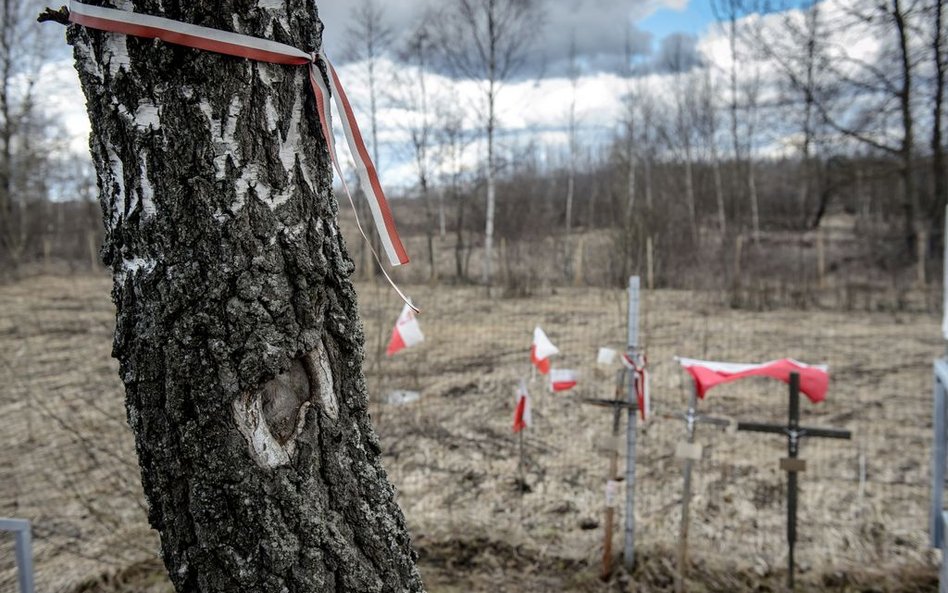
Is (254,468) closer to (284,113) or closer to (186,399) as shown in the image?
(186,399)

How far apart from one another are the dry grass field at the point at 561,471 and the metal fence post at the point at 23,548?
3.96 ft

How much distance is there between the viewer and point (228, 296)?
1.16 metres

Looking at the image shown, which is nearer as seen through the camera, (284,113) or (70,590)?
(284,113)

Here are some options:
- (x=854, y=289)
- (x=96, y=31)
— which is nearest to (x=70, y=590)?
(x=96, y=31)

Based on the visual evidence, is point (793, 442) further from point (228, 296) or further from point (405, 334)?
point (228, 296)

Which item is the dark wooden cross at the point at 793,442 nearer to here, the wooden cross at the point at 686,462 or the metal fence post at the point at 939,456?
the wooden cross at the point at 686,462

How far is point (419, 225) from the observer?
98.2 feet

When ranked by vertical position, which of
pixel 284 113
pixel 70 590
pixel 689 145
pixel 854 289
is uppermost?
pixel 689 145

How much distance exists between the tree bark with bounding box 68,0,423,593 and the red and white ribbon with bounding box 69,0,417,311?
0.02 meters

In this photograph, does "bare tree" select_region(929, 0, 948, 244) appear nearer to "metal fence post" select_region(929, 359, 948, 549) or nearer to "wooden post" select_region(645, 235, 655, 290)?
"wooden post" select_region(645, 235, 655, 290)

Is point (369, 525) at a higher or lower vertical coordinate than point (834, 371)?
higher

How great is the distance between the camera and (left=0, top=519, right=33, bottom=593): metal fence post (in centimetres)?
226

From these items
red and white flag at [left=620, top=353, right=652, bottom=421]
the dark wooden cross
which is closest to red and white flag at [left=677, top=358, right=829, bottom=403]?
the dark wooden cross

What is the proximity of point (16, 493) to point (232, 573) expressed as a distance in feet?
16.4
